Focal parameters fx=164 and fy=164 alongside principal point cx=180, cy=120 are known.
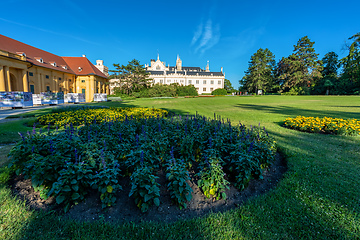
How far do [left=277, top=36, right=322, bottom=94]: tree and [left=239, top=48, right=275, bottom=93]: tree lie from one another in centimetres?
598

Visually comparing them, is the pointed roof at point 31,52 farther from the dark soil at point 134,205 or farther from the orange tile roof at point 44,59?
the dark soil at point 134,205

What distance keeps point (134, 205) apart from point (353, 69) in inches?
2581

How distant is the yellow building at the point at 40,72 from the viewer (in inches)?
954

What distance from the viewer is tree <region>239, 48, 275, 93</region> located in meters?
61.9

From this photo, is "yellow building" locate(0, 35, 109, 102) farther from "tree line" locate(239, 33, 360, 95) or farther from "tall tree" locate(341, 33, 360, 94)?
"tall tree" locate(341, 33, 360, 94)

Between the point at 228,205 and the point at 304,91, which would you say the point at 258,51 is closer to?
the point at 304,91

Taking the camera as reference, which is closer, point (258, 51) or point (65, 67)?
point (65, 67)

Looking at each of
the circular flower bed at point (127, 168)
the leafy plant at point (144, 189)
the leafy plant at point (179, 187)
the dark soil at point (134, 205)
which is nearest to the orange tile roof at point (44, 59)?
the circular flower bed at point (127, 168)

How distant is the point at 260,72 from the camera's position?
201ft

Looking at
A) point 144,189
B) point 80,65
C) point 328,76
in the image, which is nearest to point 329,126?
point 144,189

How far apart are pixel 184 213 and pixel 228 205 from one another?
2.57ft

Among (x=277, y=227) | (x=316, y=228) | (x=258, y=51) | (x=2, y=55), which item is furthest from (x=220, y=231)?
(x=258, y=51)

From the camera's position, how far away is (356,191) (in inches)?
117

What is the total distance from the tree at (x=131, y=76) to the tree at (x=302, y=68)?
4746 centimetres
